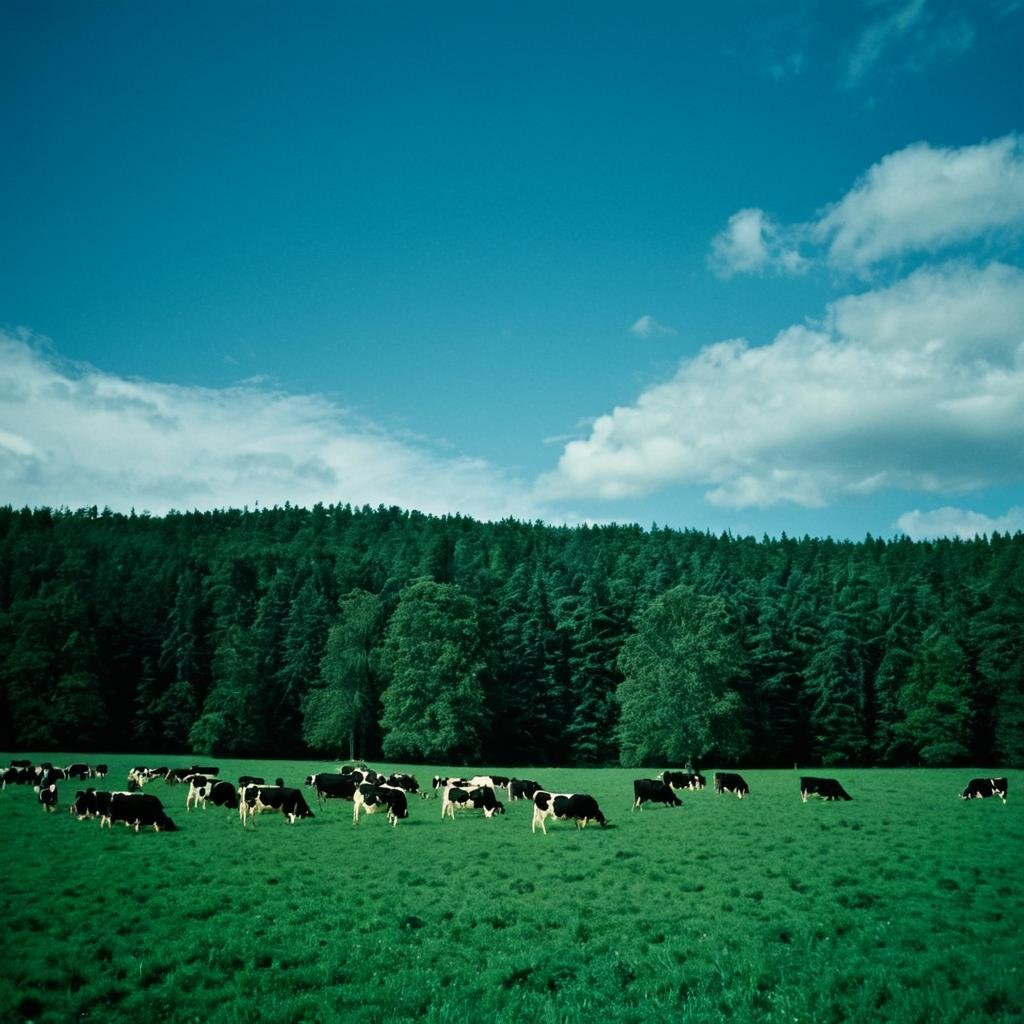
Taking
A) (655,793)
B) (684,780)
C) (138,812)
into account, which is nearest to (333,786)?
(138,812)

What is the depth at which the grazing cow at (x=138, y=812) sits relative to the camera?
22109 millimetres

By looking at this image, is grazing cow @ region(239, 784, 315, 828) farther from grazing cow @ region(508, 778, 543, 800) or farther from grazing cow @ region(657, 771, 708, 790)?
grazing cow @ region(657, 771, 708, 790)

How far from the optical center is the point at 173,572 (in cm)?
8169

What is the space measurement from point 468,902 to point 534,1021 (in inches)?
205

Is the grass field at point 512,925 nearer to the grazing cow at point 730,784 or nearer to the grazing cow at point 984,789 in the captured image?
the grazing cow at point 984,789

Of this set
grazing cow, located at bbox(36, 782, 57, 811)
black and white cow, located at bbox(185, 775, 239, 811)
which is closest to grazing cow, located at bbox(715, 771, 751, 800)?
black and white cow, located at bbox(185, 775, 239, 811)

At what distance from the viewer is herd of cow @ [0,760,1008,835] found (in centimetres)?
2336

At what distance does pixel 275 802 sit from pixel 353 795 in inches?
224

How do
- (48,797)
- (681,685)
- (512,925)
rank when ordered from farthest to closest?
1. (681,685)
2. (48,797)
3. (512,925)

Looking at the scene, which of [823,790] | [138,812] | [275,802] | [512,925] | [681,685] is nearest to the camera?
[512,925]

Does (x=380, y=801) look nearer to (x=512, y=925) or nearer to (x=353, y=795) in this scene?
(x=353, y=795)

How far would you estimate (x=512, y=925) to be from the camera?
505 inches

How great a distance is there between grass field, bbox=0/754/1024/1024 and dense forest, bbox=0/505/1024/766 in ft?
116

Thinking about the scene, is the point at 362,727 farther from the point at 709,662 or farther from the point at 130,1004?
the point at 130,1004
